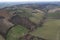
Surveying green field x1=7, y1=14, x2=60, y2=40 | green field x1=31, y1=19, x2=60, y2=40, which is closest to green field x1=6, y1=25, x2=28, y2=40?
green field x1=7, y1=14, x2=60, y2=40

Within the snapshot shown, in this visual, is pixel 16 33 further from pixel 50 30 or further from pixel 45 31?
pixel 50 30

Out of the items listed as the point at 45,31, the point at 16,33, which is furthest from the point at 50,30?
the point at 16,33

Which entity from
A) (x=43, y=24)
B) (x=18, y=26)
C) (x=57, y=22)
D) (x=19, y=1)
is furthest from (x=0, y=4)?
(x=57, y=22)

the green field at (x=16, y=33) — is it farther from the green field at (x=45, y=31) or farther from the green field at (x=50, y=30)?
the green field at (x=50, y=30)

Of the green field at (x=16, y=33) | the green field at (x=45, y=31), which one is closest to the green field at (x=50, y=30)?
the green field at (x=45, y=31)

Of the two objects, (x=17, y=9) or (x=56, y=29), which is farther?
(x=17, y=9)

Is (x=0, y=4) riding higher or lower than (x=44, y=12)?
higher

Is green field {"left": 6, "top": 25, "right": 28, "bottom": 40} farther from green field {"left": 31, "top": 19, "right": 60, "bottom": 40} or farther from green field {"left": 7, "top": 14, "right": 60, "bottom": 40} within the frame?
green field {"left": 31, "top": 19, "right": 60, "bottom": 40}

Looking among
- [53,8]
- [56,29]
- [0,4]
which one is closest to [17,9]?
[0,4]

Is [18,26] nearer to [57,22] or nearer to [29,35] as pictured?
[29,35]

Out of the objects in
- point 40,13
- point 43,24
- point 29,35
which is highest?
point 40,13
